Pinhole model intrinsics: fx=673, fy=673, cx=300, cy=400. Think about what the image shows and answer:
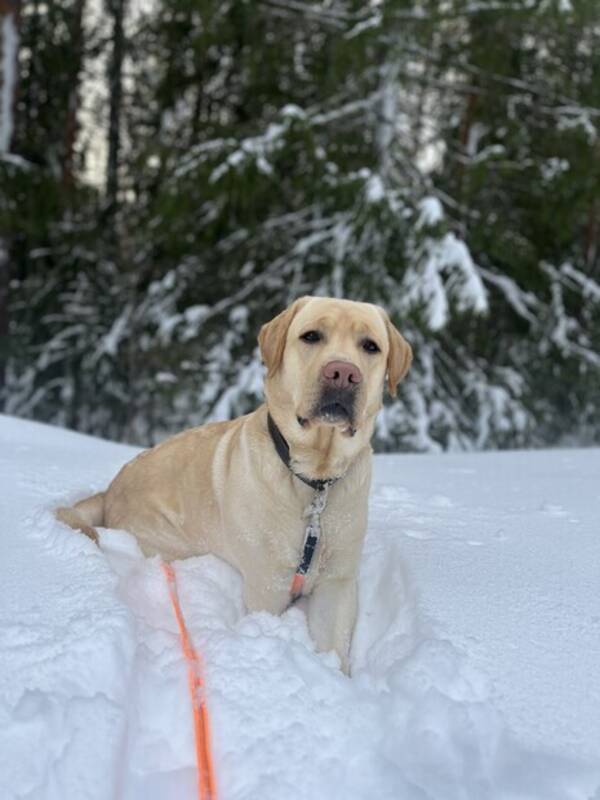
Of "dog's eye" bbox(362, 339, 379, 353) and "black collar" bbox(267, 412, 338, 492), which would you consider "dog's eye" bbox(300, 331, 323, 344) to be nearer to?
"dog's eye" bbox(362, 339, 379, 353)

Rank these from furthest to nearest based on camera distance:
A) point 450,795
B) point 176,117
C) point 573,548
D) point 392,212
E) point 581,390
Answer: point 176,117 < point 581,390 < point 392,212 < point 573,548 < point 450,795

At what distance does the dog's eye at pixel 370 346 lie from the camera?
2.58 meters

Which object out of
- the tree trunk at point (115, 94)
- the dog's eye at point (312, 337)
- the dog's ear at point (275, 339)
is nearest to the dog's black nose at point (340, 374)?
the dog's eye at point (312, 337)

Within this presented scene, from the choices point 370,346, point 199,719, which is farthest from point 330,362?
point 199,719

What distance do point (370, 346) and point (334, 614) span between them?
101cm

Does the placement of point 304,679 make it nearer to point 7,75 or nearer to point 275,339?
point 275,339

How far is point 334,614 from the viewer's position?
2.47 meters

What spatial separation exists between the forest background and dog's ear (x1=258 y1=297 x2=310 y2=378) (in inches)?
186

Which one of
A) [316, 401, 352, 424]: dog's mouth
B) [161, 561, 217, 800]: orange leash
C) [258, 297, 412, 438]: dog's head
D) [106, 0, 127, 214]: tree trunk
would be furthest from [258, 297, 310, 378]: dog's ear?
[106, 0, 127, 214]: tree trunk

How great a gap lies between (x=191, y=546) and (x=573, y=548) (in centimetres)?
165

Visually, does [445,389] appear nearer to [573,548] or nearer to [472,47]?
[472,47]

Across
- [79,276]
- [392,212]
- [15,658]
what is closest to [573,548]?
[15,658]

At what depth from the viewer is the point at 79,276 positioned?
1162 cm

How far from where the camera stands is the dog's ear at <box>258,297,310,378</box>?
8.55ft
